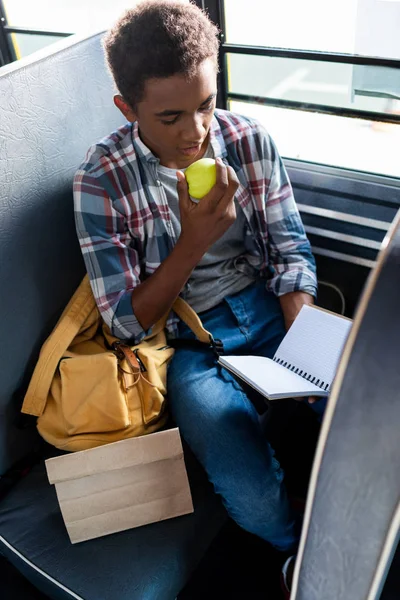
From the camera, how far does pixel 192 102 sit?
127 centimetres

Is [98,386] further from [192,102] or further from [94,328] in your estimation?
[192,102]

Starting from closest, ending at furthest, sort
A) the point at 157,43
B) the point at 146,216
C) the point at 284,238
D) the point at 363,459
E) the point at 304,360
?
the point at 363,459
the point at 157,43
the point at 304,360
the point at 146,216
the point at 284,238

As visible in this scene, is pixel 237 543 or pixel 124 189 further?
pixel 237 543

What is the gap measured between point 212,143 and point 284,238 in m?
0.31

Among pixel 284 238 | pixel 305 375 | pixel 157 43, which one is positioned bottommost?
pixel 305 375

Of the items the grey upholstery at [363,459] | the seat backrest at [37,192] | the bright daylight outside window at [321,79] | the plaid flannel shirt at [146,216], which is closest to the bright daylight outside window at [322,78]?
the bright daylight outside window at [321,79]

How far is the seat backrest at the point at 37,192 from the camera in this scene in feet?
4.43

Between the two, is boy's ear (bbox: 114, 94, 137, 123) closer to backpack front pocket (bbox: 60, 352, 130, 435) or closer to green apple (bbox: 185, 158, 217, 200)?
green apple (bbox: 185, 158, 217, 200)

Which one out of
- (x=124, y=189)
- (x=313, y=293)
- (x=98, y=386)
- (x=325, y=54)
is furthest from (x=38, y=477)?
(x=325, y=54)

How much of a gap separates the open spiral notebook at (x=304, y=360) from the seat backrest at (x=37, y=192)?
0.50 metres

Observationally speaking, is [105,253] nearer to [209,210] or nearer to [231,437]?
[209,210]

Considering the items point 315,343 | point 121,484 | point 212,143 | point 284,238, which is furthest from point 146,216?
point 121,484

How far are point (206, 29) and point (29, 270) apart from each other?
0.68 m

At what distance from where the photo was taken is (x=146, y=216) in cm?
145
